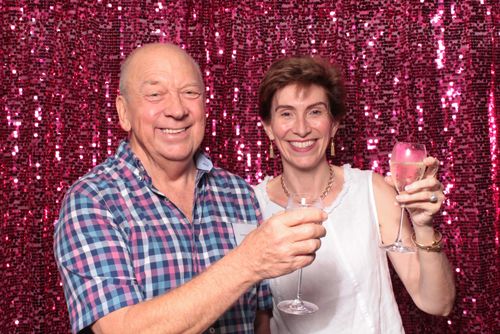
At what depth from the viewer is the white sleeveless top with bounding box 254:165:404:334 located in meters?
1.53

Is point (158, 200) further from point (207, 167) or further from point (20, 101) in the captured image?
point (20, 101)

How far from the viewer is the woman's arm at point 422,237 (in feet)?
4.03

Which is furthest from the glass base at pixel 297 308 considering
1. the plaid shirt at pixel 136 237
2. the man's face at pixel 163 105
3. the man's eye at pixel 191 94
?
the man's eye at pixel 191 94

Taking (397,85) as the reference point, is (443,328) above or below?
below

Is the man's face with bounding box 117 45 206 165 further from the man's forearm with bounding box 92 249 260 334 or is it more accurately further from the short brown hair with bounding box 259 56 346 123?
Result: the man's forearm with bounding box 92 249 260 334

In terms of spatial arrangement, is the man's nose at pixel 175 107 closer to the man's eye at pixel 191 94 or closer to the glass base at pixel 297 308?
the man's eye at pixel 191 94

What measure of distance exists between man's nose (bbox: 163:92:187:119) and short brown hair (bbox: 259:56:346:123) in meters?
0.40

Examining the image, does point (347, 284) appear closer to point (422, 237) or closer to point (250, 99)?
point (422, 237)

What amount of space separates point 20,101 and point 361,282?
5.44ft

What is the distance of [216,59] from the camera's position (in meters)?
2.08

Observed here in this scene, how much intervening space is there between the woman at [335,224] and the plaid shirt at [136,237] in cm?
19

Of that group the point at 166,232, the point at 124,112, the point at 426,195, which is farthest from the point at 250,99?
the point at 426,195

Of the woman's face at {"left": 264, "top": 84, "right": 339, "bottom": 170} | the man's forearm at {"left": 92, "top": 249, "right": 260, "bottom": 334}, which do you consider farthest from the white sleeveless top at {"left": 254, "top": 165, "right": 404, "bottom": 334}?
the man's forearm at {"left": 92, "top": 249, "right": 260, "bottom": 334}

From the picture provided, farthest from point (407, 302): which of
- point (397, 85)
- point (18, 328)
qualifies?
point (18, 328)
